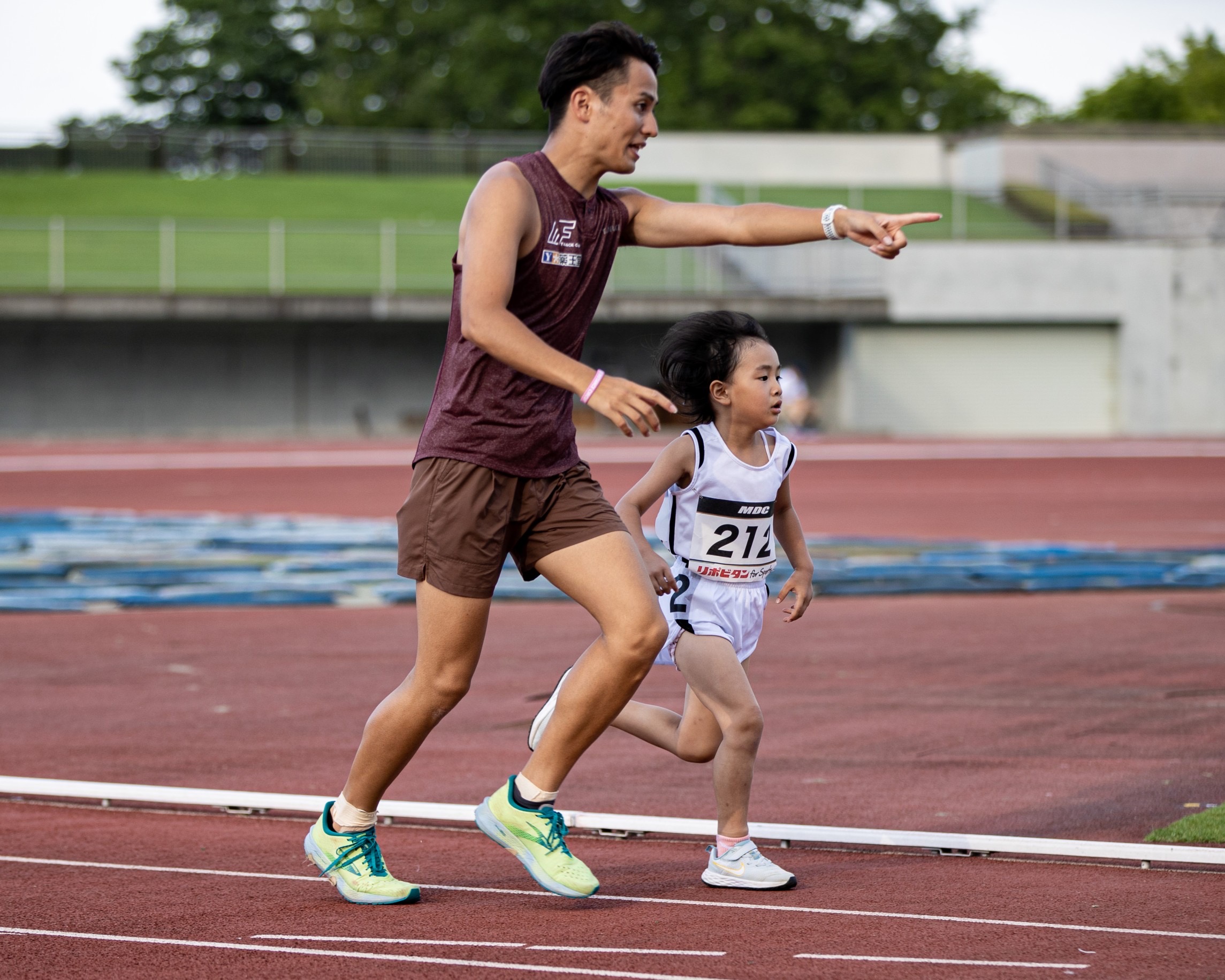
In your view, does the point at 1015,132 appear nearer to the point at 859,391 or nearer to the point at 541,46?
the point at 859,391

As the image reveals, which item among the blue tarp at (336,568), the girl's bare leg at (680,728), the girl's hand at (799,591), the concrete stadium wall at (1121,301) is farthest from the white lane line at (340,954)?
the concrete stadium wall at (1121,301)

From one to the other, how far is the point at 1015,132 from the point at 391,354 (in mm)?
19736

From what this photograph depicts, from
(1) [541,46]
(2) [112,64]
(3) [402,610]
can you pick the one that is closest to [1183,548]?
(3) [402,610]

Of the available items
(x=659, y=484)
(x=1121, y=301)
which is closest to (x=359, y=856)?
(x=659, y=484)

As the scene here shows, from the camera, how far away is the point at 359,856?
4.46 metres

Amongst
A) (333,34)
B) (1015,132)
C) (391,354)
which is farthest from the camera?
(333,34)

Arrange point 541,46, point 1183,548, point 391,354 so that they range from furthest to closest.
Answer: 1. point 541,46
2. point 391,354
3. point 1183,548

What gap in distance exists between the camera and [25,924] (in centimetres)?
426

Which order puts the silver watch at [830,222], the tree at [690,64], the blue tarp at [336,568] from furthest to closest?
the tree at [690,64] < the blue tarp at [336,568] < the silver watch at [830,222]

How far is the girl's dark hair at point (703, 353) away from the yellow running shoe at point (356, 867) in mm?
1644

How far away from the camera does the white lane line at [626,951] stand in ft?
12.8

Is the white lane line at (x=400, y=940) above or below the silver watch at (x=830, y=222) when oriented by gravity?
below

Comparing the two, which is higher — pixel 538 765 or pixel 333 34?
pixel 333 34

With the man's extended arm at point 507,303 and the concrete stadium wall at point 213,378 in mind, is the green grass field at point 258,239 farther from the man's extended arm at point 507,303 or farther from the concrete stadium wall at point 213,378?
the man's extended arm at point 507,303
